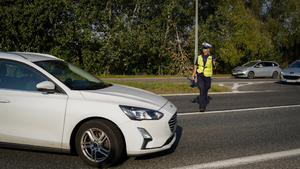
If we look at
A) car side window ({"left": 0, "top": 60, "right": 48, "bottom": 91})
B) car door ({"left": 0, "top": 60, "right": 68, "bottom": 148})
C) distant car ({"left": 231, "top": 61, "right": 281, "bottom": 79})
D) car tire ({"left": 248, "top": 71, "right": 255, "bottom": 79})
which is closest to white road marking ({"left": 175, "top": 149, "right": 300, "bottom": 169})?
car door ({"left": 0, "top": 60, "right": 68, "bottom": 148})

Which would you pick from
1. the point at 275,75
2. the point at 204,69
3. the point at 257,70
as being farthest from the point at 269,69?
the point at 204,69

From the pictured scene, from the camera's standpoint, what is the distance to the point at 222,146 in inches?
186

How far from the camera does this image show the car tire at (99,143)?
362 cm

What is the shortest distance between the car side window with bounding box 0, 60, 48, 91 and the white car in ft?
0.05

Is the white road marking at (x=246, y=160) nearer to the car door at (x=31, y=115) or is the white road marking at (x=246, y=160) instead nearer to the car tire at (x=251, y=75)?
the car door at (x=31, y=115)

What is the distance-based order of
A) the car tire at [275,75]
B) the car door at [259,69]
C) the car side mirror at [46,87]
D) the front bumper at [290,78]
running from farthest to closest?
the car tire at [275,75], the car door at [259,69], the front bumper at [290,78], the car side mirror at [46,87]

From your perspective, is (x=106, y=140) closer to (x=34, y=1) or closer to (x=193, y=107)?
(x=193, y=107)

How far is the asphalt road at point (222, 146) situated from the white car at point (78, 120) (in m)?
0.26

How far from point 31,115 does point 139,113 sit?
1.43 metres

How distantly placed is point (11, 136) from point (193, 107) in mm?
5684

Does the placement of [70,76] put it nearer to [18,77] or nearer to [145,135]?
[18,77]

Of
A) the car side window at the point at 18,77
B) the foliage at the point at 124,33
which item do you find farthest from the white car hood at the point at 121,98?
the foliage at the point at 124,33

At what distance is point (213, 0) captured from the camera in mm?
29453

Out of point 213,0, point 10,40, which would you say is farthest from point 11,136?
point 213,0
